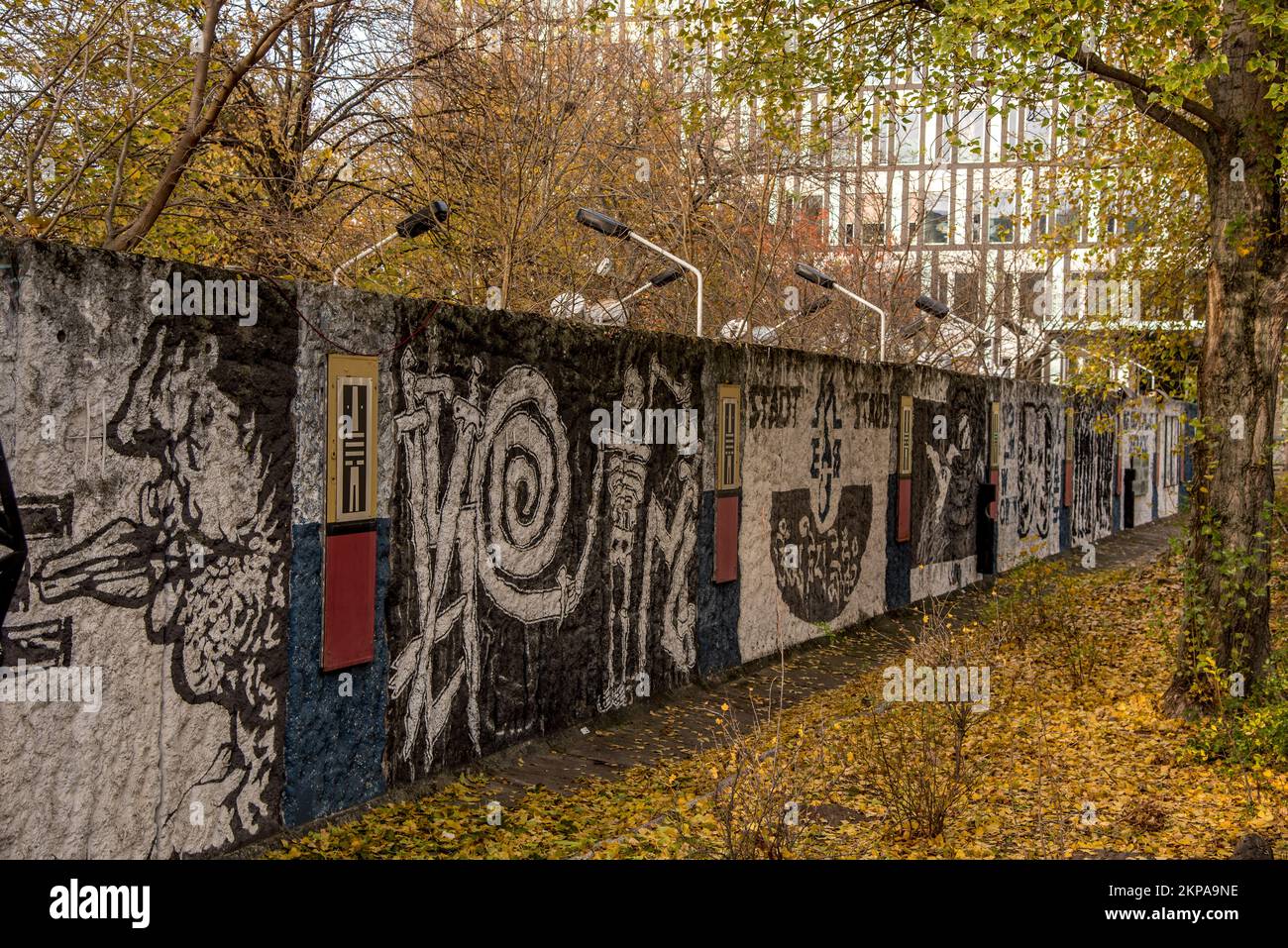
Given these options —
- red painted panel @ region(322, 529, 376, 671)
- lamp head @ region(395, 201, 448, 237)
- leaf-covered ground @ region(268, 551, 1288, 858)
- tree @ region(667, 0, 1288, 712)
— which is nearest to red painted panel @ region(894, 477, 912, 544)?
leaf-covered ground @ region(268, 551, 1288, 858)

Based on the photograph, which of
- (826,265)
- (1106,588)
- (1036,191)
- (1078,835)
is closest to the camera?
(1078,835)

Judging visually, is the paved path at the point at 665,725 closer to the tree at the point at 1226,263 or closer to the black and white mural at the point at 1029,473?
the tree at the point at 1226,263

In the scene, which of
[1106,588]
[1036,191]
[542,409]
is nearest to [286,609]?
[542,409]

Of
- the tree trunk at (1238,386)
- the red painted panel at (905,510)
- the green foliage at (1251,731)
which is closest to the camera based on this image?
the green foliage at (1251,731)

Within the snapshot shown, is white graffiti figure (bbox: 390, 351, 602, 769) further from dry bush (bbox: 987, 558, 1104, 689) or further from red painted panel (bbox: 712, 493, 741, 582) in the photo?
dry bush (bbox: 987, 558, 1104, 689)

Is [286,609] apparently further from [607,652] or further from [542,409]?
[607,652]

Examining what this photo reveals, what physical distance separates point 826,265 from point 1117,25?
19870 mm

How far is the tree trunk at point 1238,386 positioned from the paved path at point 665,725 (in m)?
0.85

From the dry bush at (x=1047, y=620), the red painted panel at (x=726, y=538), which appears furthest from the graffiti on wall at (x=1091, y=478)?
the red painted panel at (x=726, y=538)

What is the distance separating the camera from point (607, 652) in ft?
28.3

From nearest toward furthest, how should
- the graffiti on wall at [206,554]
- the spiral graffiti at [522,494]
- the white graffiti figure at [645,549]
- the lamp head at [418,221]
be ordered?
the graffiti on wall at [206,554], the spiral graffiti at [522,494], the lamp head at [418,221], the white graffiti figure at [645,549]

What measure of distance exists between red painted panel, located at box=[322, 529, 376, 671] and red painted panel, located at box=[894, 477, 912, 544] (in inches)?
350

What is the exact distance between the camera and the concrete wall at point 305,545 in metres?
4.87

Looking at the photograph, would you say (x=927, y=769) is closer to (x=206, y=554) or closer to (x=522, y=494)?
(x=522, y=494)
